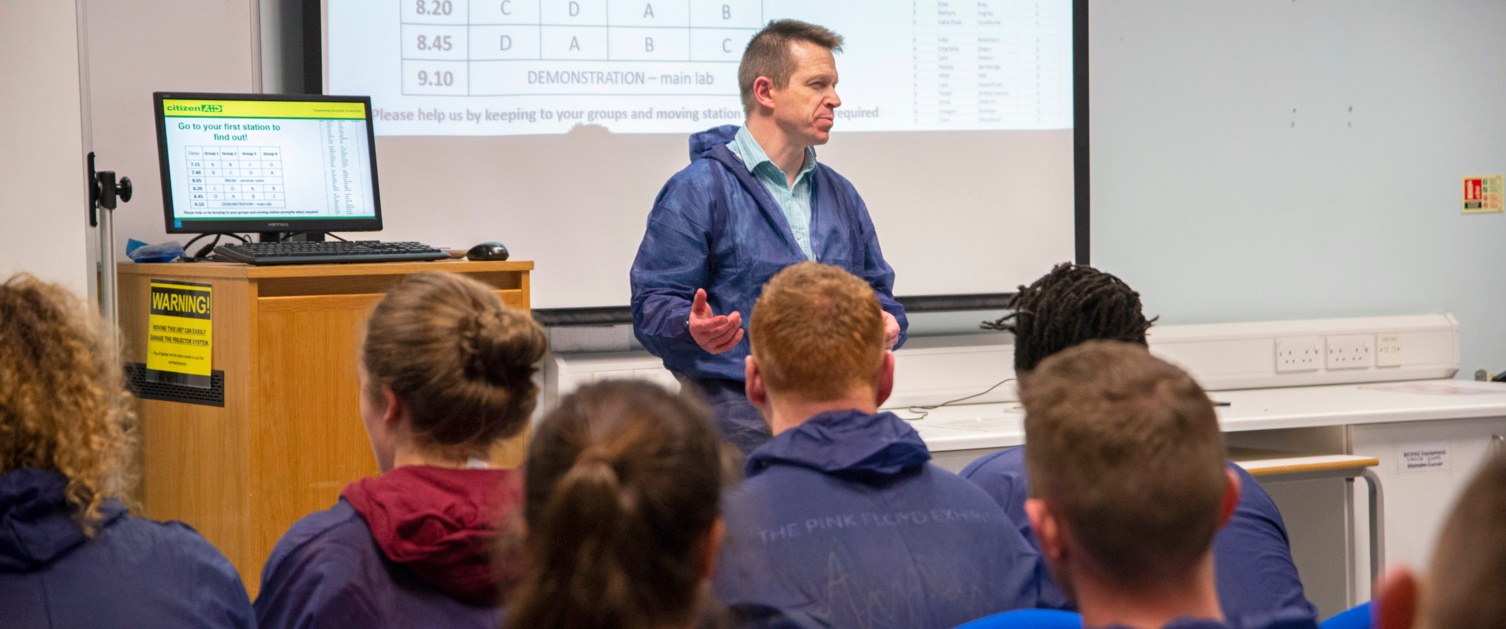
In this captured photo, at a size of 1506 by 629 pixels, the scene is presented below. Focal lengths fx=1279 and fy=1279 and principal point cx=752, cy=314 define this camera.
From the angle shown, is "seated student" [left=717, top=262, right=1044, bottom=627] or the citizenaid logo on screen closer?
"seated student" [left=717, top=262, right=1044, bottom=627]

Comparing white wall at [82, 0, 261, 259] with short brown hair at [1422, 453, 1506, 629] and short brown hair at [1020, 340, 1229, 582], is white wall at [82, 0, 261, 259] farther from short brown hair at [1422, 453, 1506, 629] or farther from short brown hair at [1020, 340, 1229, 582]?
short brown hair at [1422, 453, 1506, 629]

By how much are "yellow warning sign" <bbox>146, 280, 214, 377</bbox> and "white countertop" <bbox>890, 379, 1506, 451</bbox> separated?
4.97 ft

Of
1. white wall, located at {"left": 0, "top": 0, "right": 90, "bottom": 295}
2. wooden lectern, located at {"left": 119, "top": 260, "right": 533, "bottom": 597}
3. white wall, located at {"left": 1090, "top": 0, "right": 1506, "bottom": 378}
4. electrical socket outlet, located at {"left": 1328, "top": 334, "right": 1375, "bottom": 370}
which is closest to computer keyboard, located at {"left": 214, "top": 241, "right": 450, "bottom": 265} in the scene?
wooden lectern, located at {"left": 119, "top": 260, "right": 533, "bottom": 597}

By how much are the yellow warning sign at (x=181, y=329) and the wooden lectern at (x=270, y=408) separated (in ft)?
0.07

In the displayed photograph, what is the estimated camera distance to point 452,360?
1390mm

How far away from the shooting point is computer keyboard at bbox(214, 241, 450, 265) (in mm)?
2277

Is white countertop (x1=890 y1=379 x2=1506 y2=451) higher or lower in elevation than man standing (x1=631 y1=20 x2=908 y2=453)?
lower

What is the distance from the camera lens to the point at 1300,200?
3.93 meters

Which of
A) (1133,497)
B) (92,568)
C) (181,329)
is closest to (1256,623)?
(1133,497)

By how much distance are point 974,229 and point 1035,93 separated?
0.42 metres

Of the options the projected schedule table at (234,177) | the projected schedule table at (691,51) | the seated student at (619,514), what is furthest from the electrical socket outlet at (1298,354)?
the seated student at (619,514)

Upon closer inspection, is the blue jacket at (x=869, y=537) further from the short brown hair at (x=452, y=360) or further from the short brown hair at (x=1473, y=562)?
the short brown hair at (x=1473, y=562)

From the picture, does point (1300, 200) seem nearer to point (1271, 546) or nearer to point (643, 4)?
point (643, 4)

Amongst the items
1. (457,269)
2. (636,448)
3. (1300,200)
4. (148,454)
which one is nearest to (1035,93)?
(1300,200)
